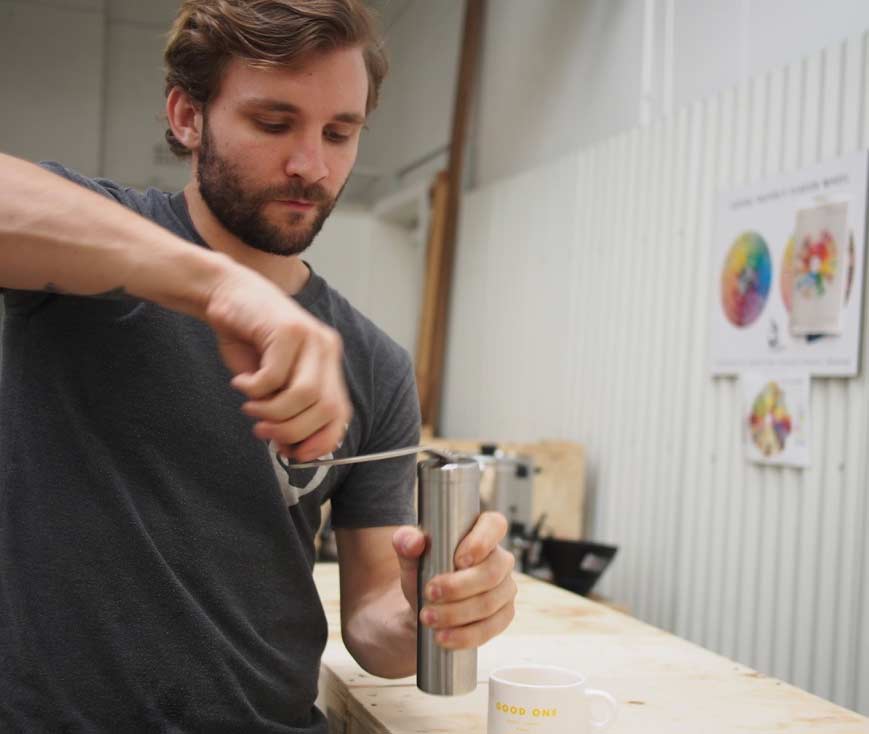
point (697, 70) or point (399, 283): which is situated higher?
point (697, 70)

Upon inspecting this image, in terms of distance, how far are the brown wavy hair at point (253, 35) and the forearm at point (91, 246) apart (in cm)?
38

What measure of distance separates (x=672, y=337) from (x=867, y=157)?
37.7 inches

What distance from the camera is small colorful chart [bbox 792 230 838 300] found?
2.61 meters

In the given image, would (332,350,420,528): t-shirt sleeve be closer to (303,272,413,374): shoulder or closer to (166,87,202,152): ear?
(303,272,413,374): shoulder

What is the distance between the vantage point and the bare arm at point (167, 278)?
2.50ft

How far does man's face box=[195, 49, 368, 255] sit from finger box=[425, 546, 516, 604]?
0.47 meters

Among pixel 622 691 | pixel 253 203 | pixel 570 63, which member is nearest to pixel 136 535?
pixel 253 203

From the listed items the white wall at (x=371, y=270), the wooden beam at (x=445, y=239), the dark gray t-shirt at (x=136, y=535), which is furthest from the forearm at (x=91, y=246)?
the white wall at (x=371, y=270)

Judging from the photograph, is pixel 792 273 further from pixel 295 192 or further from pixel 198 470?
pixel 198 470

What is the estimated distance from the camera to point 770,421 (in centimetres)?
279

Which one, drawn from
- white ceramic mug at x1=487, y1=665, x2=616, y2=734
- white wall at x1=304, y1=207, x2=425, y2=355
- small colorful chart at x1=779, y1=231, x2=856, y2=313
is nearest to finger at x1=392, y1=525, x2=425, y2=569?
white ceramic mug at x1=487, y1=665, x2=616, y2=734

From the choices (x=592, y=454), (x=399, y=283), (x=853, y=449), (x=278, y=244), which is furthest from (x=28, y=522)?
(x=399, y=283)

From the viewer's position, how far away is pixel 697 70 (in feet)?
10.9

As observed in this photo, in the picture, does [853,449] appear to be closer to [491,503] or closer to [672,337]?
[672,337]
